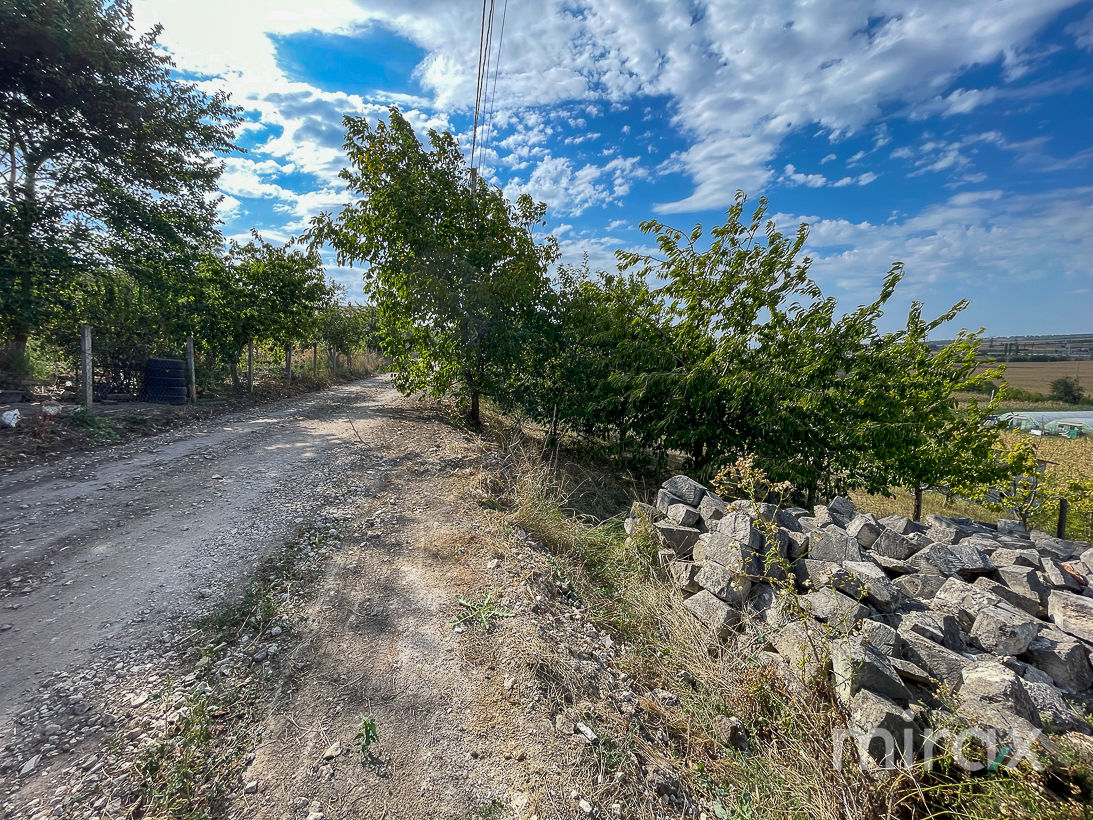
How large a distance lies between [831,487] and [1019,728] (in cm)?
407

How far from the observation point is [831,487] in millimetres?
5484

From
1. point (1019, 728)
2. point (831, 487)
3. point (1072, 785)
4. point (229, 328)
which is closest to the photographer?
point (1072, 785)

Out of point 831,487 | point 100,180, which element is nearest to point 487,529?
point 831,487

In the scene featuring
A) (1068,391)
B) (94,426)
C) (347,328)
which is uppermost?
(347,328)

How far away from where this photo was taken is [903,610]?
8.66ft

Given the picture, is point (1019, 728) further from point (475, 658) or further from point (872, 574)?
point (475, 658)

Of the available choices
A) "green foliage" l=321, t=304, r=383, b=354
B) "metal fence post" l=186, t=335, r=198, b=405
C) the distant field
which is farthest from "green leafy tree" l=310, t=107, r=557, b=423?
the distant field

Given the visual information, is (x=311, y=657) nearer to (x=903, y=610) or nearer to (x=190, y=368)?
(x=903, y=610)

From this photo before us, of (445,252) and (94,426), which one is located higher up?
(445,252)

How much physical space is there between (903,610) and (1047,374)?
47.6 metres

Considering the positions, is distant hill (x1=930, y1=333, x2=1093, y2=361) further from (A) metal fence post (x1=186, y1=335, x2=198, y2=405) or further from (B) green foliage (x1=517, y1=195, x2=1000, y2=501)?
(A) metal fence post (x1=186, y1=335, x2=198, y2=405)

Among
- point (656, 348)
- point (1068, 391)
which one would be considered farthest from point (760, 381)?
point (1068, 391)

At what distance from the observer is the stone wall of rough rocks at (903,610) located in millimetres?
2010

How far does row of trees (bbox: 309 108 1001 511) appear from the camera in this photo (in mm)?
4840
